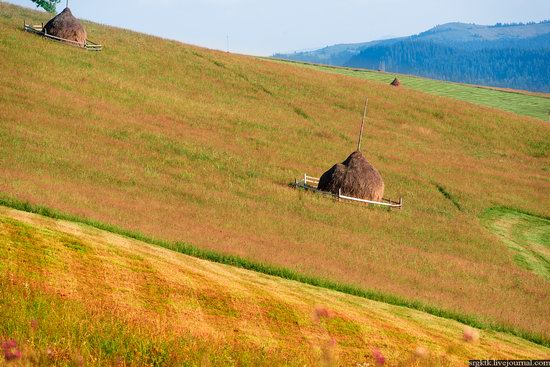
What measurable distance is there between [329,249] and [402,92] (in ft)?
179

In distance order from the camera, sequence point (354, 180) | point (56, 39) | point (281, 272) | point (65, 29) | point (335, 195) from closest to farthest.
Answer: point (281, 272)
point (335, 195)
point (354, 180)
point (56, 39)
point (65, 29)

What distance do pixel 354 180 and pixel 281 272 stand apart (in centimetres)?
1629

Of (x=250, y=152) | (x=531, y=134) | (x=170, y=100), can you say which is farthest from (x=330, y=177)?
(x=531, y=134)

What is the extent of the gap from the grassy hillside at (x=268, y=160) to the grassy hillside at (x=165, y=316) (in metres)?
6.65

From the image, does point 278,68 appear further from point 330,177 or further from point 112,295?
point 112,295

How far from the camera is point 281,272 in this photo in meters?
23.0

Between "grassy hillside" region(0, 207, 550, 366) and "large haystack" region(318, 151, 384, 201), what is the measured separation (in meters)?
19.6

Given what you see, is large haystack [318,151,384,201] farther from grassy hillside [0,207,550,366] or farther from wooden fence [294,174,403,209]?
grassy hillside [0,207,550,366]

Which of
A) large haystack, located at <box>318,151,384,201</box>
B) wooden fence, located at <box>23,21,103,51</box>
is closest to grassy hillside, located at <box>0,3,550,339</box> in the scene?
large haystack, located at <box>318,151,384,201</box>

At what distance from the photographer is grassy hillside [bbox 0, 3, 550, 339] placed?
27359mm

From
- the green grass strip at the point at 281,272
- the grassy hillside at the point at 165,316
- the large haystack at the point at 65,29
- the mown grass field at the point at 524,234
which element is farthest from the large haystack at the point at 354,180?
the large haystack at the point at 65,29

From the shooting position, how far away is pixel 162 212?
2948cm

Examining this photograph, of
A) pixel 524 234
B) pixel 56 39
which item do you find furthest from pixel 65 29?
pixel 524 234

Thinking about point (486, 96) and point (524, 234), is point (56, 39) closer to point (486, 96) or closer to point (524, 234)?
point (524, 234)
